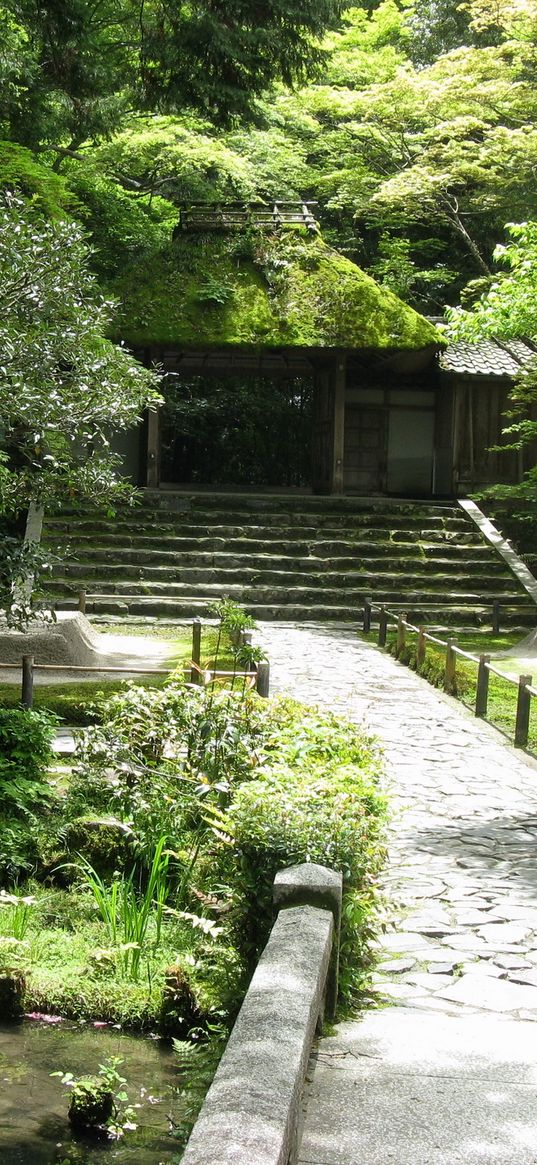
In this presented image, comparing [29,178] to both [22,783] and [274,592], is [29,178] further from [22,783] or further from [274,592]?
[22,783]

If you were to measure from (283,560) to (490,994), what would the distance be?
47.4ft

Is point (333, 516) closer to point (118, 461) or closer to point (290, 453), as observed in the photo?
point (290, 453)

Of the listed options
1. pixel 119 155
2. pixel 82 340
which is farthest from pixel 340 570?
pixel 82 340

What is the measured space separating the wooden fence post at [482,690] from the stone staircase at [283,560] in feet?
20.9

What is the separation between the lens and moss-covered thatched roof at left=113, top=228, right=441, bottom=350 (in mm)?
21141

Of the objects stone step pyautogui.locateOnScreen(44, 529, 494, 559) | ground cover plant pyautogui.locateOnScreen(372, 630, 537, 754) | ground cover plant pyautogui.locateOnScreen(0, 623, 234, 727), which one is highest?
stone step pyautogui.locateOnScreen(44, 529, 494, 559)

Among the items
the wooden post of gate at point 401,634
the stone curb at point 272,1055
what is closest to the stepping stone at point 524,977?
the stone curb at point 272,1055

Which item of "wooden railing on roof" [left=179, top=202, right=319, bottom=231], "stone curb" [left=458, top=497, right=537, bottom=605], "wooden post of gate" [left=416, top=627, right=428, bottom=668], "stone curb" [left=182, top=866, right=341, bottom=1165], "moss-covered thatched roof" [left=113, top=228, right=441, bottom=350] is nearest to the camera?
"stone curb" [left=182, top=866, right=341, bottom=1165]

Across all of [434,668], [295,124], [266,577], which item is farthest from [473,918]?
[295,124]

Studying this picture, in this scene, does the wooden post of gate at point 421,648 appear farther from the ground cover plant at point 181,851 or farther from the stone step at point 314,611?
the ground cover plant at point 181,851

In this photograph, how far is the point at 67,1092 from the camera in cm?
399

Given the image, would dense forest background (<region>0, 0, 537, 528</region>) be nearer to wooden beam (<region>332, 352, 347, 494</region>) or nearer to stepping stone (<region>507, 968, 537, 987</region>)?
wooden beam (<region>332, 352, 347, 494</region>)

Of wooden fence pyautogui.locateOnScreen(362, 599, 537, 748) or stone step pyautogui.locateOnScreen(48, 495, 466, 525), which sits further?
stone step pyautogui.locateOnScreen(48, 495, 466, 525)

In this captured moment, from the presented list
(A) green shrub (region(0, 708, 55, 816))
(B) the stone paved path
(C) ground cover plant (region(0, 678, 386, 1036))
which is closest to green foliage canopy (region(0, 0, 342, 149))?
(B) the stone paved path
